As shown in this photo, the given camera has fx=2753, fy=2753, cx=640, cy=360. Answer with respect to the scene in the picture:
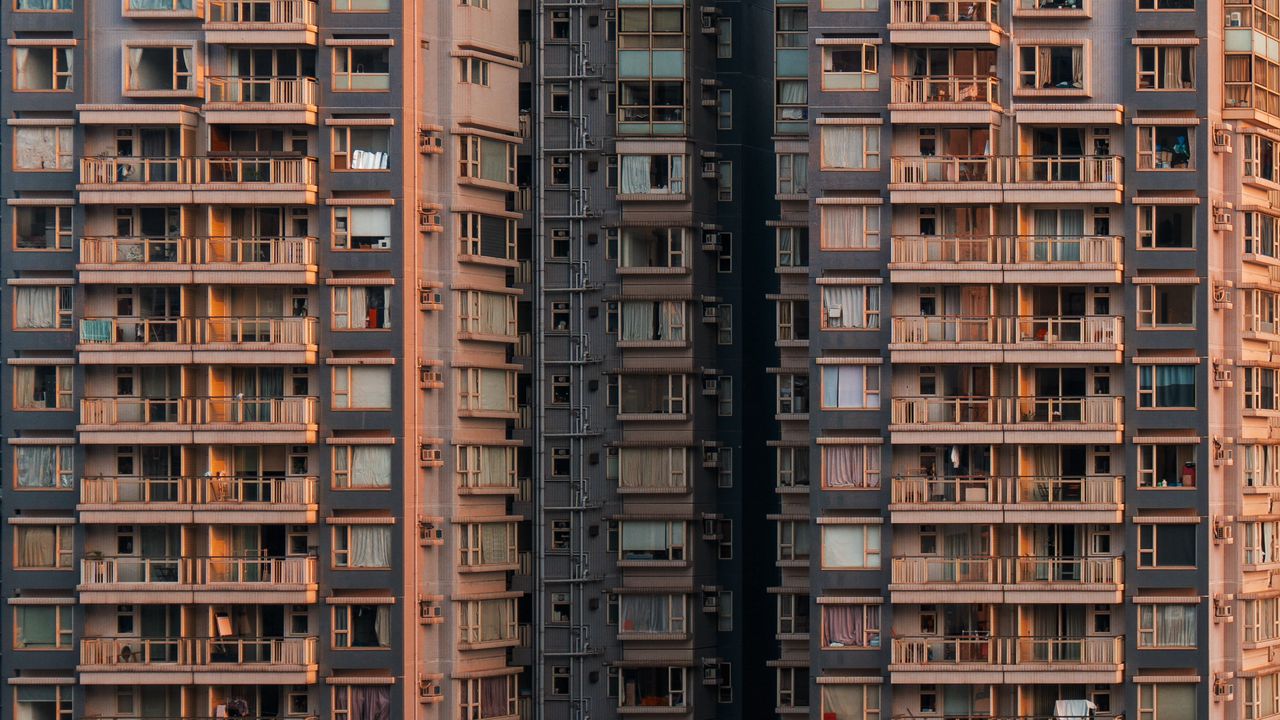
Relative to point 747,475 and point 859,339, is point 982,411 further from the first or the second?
point 747,475

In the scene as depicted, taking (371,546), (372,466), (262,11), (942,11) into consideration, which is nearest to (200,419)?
(372,466)

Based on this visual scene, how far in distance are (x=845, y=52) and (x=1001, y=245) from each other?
352 inches

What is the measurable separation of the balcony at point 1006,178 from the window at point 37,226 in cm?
3030

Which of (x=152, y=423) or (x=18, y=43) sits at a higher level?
(x=18, y=43)

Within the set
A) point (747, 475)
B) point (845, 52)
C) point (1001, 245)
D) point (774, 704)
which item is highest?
point (845, 52)

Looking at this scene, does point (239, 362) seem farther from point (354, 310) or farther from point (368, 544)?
point (368, 544)

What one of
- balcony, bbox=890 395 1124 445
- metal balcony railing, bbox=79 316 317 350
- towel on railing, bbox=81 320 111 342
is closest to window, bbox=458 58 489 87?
metal balcony railing, bbox=79 316 317 350

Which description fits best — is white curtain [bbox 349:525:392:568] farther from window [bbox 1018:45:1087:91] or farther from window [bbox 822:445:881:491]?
window [bbox 1018:45:1087:91]

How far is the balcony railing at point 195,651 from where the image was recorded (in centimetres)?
9850

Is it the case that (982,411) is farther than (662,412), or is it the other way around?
(662,412)

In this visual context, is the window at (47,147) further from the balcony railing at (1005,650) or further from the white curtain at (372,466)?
the balcony railing at (1005,650)

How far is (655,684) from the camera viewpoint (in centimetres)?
10444

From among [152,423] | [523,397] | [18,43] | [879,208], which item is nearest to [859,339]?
[879,208]

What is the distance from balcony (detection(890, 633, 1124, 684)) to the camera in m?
97.5
